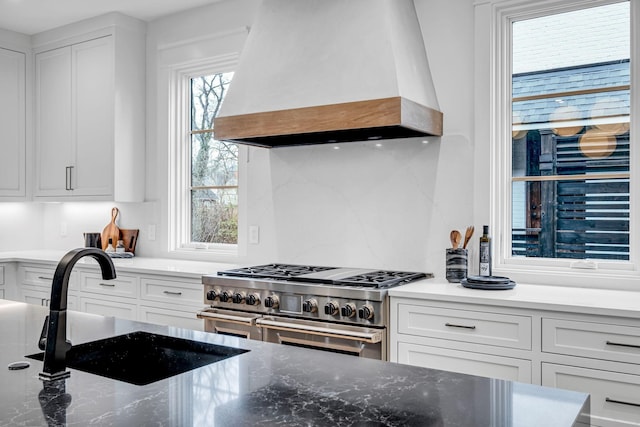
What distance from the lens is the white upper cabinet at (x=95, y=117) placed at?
4.15 meters

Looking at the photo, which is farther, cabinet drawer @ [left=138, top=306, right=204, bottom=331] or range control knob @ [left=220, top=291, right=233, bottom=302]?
cabinet drawer @ [left=138, top=306, right=204, bottom=331]

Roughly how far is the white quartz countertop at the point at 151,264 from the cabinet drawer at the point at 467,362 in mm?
1325

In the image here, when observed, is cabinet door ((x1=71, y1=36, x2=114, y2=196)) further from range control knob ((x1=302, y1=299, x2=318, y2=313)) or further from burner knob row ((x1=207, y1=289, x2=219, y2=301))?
range control knob ((x1=302, y1=299, x2=318, y2=313))

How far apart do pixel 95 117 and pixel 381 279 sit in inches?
103

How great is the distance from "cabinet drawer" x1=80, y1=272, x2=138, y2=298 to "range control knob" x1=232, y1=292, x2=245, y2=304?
94 centimetres

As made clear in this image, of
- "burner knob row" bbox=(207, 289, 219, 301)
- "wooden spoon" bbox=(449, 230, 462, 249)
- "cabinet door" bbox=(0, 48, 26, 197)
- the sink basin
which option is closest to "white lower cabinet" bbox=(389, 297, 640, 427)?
"wooden spoon" bbox=(449, 230, 462, 249)

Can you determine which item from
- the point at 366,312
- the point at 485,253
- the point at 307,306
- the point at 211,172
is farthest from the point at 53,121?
the point at 485,253

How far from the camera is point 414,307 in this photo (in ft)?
8.56

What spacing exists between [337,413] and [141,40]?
3.89 m

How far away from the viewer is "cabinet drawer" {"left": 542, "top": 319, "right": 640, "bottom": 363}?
2.14 m

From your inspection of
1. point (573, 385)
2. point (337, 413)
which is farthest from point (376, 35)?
point (337, 413)

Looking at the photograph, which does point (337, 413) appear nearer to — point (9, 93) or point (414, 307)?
point (414, 307)

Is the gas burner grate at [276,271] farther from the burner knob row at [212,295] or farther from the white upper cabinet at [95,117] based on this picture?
the white upper cabinet at [95,117]

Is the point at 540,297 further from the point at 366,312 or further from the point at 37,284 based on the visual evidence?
the point at 37,284
